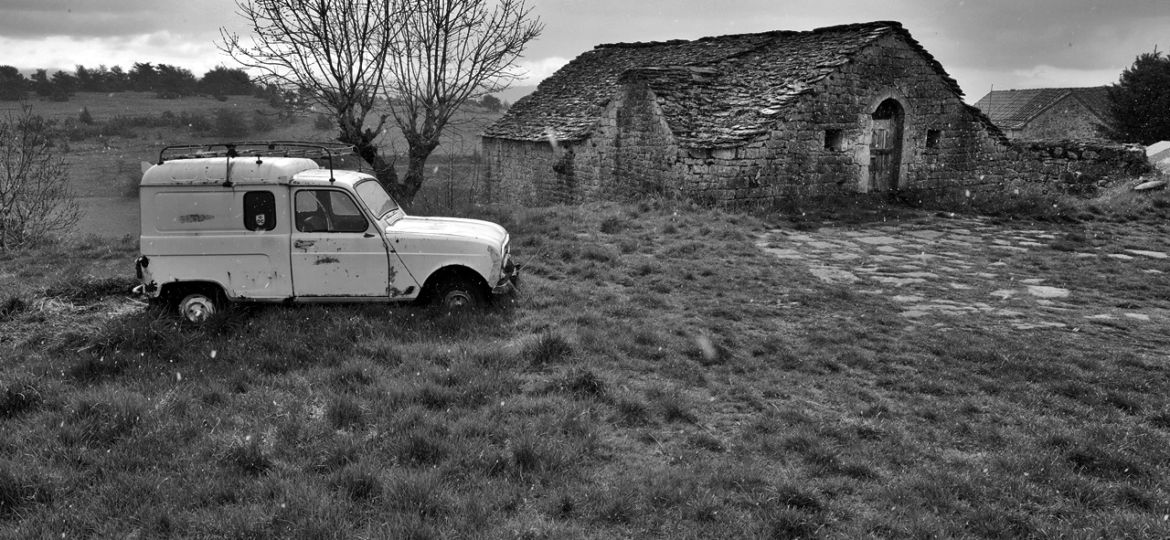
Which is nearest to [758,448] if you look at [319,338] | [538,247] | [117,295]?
[319,338]

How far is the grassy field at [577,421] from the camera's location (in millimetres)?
3865

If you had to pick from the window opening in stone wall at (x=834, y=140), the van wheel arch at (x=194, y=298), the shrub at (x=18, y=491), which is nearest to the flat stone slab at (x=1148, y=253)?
the window opening in stone wall at (x=834, y=140)

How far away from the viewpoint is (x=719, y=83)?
1669 cm

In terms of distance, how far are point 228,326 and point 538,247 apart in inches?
187

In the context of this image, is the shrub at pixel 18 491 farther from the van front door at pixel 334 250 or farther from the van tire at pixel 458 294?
the van tire at pixel 458 294

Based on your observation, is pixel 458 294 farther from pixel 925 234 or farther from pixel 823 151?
pixel 823 151

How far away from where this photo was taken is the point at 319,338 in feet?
20.7

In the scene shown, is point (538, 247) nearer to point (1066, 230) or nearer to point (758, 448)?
point (758, 448)

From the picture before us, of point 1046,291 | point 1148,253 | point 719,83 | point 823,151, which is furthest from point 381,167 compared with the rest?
point 1148,253

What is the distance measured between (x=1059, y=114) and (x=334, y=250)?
173 feet

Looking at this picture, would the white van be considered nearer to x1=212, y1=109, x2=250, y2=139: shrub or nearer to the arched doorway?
the arched doorway

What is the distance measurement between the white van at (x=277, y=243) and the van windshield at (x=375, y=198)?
0.09ft

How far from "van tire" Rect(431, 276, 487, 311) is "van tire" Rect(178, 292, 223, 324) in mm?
2150

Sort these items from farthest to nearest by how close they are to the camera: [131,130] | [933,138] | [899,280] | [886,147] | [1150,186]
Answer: [131,130]
[933,138]
[886,147]
[1150,186]
[899,280]
